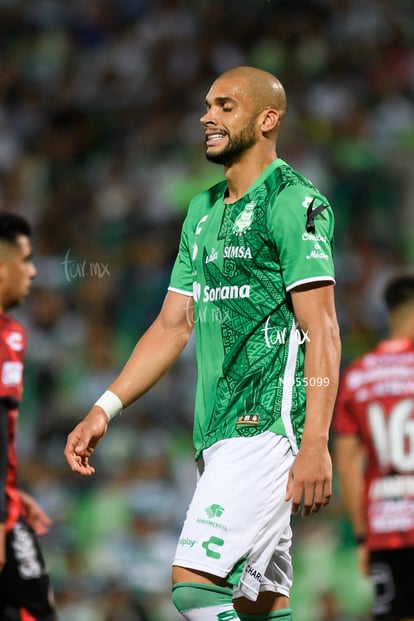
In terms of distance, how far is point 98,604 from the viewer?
8688mm

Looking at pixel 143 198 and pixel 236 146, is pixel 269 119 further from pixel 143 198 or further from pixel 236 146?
pixel 143 198

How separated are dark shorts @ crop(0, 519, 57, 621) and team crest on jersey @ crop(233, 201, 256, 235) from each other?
6.59ft

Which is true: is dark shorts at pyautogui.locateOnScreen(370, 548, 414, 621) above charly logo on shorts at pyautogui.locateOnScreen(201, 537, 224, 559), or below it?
below

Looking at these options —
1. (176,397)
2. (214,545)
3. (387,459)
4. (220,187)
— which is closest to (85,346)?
(176,397)

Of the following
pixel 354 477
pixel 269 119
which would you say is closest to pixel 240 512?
pixel 269 119

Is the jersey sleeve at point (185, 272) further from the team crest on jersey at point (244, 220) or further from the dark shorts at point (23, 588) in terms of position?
the dark shorts at point (23, 588)

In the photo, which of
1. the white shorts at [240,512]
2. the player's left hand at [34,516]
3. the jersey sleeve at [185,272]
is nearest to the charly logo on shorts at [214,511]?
the white shorts at [240,512]

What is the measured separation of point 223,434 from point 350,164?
7003mm

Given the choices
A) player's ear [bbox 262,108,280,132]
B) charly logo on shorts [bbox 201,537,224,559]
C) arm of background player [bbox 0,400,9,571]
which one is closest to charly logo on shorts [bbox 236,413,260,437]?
charly logo on shorts [bbox 201,537,224,559]

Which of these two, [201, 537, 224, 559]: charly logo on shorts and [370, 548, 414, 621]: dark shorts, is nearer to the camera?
[201, 537, 224, 559]: charly logo on shorts

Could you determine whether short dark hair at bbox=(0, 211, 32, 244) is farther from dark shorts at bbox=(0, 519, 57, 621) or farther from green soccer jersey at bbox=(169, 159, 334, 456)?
green soccer jersey at bbox=(169, 159, 334, 456)

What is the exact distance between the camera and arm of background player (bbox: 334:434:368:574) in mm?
6793

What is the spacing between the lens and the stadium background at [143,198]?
29.5 ft

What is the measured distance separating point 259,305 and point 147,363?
52 cm
